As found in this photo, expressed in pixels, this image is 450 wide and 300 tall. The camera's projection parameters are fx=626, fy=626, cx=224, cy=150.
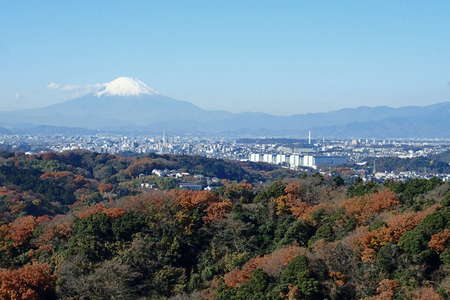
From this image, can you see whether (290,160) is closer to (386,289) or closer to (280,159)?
(280,159)

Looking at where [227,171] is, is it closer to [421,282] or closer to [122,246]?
[122,246]

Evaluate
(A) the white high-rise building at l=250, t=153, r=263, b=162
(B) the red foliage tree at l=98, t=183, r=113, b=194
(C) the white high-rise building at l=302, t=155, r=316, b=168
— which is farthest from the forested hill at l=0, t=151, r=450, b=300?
(A) the white high-rise building at l=250, t=153, r=263, b=162

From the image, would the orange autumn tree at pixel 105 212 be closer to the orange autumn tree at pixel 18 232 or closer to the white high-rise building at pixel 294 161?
the orange autumn tree at pixel 18 232

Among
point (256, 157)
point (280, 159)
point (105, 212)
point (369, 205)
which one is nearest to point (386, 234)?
point (369, 205)

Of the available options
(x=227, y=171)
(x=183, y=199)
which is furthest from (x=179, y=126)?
(x=183, y=199)

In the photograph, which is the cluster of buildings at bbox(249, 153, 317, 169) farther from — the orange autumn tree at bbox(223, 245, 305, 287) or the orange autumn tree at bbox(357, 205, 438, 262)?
the orange autumn tree at bbox(223, 245, 305, 287)

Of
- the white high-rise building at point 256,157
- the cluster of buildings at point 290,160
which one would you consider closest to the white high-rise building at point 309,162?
the cluster of buildings at point 290,160

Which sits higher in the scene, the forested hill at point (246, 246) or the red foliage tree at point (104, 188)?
the forested hill at point (246, 246)
